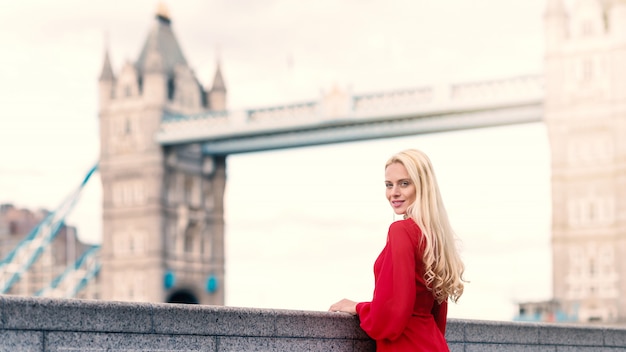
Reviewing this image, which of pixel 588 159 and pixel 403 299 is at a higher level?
pixel 588 159

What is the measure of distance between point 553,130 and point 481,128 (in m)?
2.44

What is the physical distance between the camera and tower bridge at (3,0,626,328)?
31922 millimetres

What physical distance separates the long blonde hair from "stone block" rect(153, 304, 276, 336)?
2.38 feet

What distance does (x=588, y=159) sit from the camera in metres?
32.4

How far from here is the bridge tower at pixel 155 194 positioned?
4012 centimetres

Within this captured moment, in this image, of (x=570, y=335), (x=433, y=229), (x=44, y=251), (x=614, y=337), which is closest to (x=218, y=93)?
(x=44, y=251)

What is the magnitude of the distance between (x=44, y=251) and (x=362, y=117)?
24.9 m

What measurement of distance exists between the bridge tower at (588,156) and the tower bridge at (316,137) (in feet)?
0.12

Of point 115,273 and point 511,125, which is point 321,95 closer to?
point 511,125

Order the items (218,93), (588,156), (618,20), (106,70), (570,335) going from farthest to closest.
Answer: (218,93) → (106,70) → (588,156) → (618,20) → (570,335)

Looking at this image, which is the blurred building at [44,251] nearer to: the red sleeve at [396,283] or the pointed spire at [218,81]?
the pointed spire at [218,81]

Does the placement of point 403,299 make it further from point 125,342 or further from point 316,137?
point 316,137

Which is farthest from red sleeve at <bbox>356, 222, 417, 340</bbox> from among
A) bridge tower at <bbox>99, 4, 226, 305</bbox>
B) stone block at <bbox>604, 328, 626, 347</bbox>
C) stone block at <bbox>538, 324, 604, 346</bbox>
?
bridge tower at <bbox>99, 4, 226, 305</bbox>

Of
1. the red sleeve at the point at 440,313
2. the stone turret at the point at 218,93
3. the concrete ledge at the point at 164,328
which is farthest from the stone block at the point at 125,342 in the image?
the stone turret at the point at 218,93
